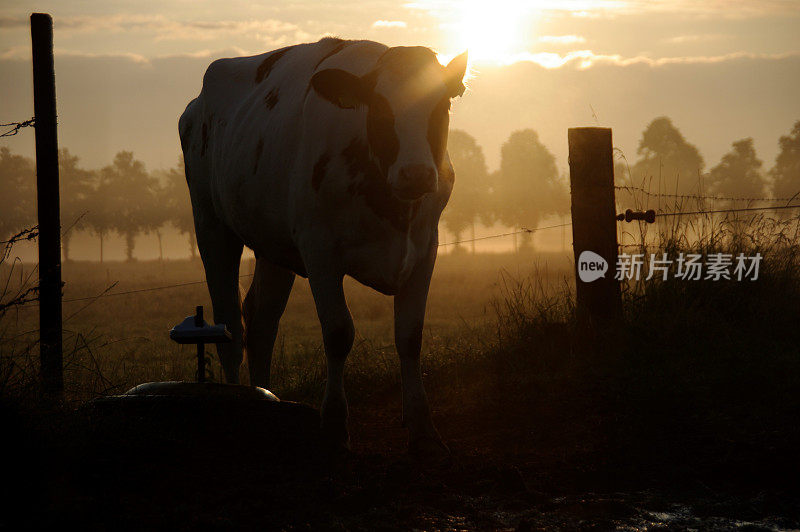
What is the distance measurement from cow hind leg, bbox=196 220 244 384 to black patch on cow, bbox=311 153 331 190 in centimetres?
197

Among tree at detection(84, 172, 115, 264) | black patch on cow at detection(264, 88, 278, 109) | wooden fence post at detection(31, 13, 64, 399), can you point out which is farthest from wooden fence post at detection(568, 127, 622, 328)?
tree at detection(84, 172, 115, 264)

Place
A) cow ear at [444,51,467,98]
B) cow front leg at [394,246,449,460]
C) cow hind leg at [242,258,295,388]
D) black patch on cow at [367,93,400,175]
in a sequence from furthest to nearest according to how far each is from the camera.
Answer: cow hind leg at [242,258,295,388]
cow front leg at [394,246,449,460]
cow ear at [444,51,467,98]
black patch on cow at [367,93,400,175]

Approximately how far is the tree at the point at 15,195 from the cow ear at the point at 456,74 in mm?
66485

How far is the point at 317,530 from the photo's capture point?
10.9 ft

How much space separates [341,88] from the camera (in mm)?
4422

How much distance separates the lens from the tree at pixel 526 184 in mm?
67812

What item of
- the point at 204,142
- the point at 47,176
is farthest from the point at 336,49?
the point at 47,176

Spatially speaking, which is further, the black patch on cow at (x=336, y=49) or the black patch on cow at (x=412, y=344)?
the black patch on cow at (x=336, y=49)

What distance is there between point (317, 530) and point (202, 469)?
3.38ft

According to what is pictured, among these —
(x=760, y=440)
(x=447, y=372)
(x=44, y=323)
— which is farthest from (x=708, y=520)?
(x=44, y=323)

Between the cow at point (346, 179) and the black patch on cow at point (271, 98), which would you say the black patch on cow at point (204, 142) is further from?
the black patch on cow at point (271, 98)

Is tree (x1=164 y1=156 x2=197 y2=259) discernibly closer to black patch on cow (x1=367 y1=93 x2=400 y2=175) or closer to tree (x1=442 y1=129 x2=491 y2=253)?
tree (x1=442 y1=129 x2=491 y2=253)

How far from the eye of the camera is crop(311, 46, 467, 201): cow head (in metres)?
4.12

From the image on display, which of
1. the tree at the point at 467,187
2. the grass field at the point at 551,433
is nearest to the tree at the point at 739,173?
the tree at the point at 467,187
